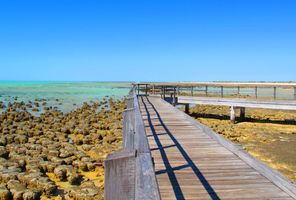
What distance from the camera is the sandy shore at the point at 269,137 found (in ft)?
38.1

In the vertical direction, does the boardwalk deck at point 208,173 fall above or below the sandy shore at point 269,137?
above

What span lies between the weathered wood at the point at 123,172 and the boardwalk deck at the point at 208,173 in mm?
1108

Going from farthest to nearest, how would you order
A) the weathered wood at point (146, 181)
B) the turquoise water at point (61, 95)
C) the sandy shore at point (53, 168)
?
the turquoise water at point (61, 95), the sandy shore at point (53, 168), the weathered wood at point (146, 181)

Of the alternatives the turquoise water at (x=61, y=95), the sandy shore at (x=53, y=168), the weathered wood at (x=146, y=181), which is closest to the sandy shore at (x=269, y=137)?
the sandy shore at (x=53, y=168)

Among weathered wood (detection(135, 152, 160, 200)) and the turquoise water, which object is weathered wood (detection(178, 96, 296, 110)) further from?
weathered wood (detection(135, 152, 160, 200))

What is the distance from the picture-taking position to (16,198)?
25.8ft

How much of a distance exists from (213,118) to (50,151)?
1579 centimetres

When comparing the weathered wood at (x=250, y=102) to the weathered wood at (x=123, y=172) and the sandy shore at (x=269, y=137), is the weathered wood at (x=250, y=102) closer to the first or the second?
the sandy shore at (x=269, y=137)

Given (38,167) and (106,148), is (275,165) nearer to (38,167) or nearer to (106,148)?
(106,148)

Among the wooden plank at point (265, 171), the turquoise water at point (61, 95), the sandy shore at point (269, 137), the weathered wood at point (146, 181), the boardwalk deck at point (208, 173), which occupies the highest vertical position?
the weathered wood at point (146, 181)

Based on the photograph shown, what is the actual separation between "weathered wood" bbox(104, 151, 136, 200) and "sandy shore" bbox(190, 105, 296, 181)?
7885 mm

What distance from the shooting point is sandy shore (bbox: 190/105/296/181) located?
11.6m

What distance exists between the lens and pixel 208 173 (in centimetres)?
552

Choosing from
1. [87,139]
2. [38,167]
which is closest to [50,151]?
[38,167]
